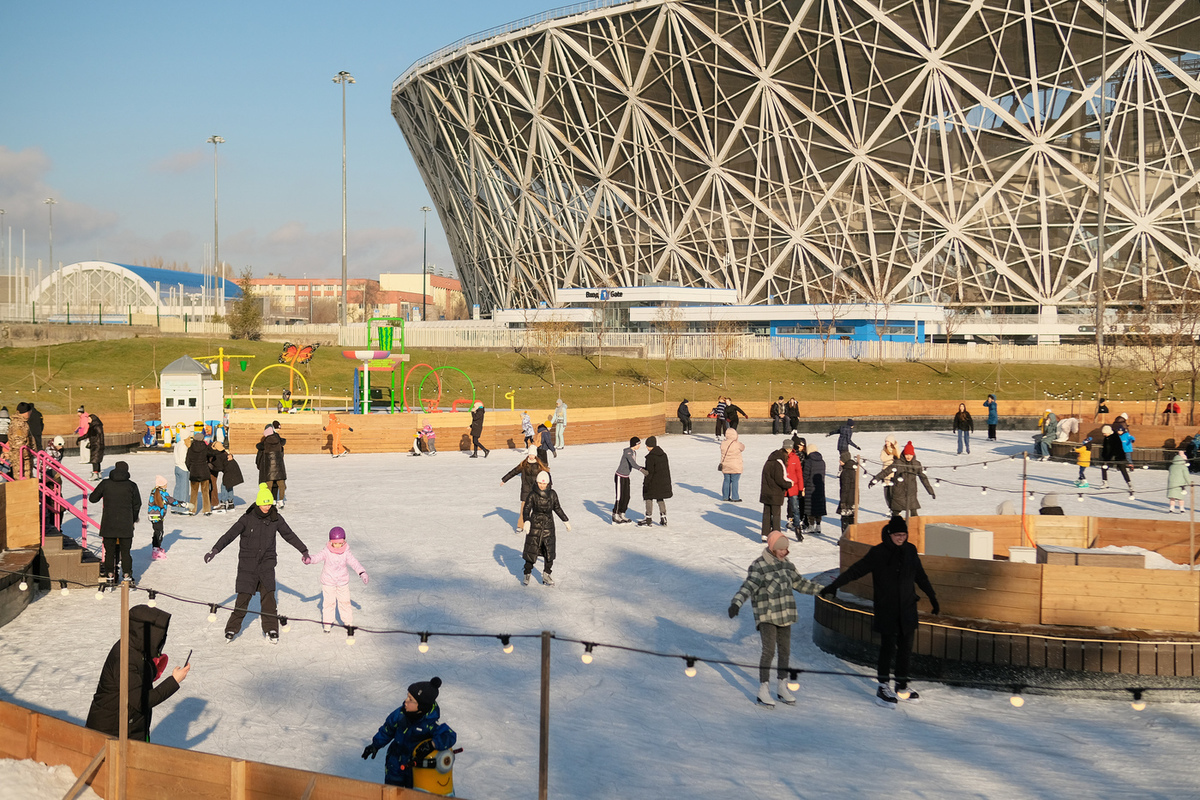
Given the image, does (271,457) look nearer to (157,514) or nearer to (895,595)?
(157,514)

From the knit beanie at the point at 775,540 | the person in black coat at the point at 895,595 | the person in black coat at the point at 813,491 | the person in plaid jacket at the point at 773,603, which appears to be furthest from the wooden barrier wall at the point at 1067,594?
the person in black coat at the point at 813,491

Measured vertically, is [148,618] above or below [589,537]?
above

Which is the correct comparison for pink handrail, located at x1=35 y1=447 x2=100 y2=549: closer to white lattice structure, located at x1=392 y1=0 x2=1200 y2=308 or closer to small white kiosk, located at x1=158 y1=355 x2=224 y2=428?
small white kiosk, located at x1=158 y1=355 x2=224 y2=428

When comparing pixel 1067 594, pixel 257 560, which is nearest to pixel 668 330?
pixel 257 560

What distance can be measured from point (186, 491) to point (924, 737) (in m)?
13.8

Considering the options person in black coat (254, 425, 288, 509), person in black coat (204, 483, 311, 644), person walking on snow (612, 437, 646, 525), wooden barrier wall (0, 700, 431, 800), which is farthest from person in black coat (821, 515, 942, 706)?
person in black coat (254, 425, 288, 509)

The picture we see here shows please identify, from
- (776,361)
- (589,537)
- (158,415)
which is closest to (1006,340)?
(776,361)

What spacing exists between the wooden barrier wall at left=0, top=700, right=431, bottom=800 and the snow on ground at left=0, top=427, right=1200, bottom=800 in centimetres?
115

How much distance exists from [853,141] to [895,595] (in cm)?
6008

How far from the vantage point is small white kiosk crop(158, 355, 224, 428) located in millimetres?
28641

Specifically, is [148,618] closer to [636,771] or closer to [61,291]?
[636,771]

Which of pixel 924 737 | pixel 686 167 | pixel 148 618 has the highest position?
pixel 686 167

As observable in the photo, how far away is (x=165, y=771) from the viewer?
5.78 metres

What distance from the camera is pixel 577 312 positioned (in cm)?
7081
